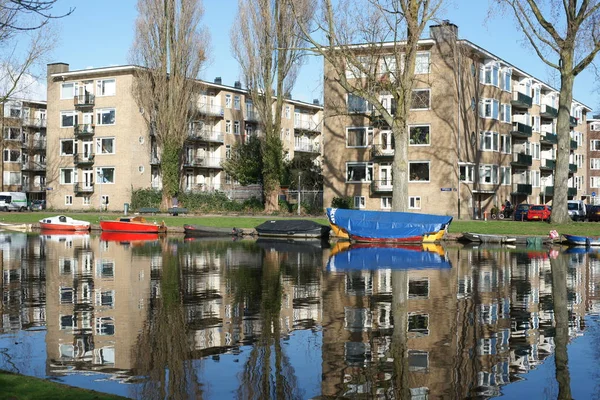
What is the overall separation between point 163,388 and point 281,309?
710 centimetres

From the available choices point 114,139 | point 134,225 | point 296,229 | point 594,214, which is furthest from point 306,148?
point 296,229

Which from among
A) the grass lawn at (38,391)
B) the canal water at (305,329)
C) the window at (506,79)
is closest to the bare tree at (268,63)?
the window at (506,79)

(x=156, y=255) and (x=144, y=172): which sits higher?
(x=144, y=172)

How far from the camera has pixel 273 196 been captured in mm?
66812

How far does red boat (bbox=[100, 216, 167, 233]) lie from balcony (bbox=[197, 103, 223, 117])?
98.0ft

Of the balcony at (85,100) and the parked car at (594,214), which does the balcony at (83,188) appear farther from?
the parked car at (594,214)

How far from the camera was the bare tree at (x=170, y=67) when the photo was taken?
64750mm

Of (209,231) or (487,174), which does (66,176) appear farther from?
(487,174)

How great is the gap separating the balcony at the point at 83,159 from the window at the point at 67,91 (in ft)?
22.0

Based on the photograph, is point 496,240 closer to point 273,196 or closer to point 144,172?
point 273,196

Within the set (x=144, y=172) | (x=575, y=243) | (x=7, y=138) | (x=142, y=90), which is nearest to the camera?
(x=575, y=243)

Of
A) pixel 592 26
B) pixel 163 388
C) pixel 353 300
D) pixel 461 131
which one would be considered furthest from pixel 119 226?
pixel 163 388

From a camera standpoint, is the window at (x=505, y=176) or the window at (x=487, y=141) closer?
the window at (x=487, y=141)

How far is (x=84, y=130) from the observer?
79.4m
